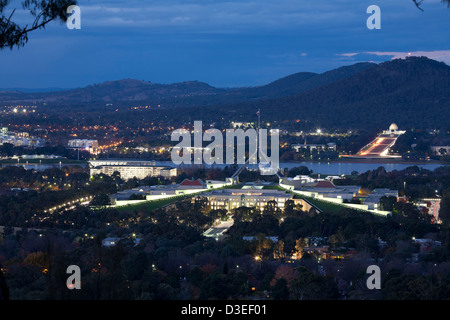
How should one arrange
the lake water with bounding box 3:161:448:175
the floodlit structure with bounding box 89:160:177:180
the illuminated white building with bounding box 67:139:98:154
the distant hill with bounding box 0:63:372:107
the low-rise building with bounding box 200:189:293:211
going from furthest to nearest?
the distant hill with bounding box 0:63:372:107 < the illuminated white building with bounding box 67:139:98:154 < the lake water with bounding box 3:161:448:175 < the floodlit structure with bounding box 89:160:177:180 < the low-rise building with bounding box 200:189:293:211

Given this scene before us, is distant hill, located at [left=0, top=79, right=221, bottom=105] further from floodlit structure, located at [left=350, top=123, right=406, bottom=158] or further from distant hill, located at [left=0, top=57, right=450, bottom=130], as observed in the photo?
floodlit structure, located at [left=350, top=123, right=406, bottom=158]

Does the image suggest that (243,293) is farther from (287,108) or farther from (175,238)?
(287,108)

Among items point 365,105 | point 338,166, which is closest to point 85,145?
point 338,166

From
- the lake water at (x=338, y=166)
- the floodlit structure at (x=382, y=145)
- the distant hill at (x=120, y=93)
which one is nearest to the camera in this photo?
the lake water at (x=338, y=166)

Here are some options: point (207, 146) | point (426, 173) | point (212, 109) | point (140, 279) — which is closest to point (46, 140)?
point (207, 146)

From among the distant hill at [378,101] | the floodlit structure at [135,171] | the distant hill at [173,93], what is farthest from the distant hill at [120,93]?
the floodlit structure at [135,171]

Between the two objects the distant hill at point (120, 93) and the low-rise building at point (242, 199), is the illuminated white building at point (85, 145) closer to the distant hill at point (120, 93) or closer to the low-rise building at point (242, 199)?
the low-rise building at point (242, 199)

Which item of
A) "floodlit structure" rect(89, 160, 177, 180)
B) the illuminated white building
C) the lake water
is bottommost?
the lake water

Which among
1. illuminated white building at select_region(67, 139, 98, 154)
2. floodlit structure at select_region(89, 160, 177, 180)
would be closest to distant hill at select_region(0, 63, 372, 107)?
illuminated white building at select_region(67, 139, 98, 154)

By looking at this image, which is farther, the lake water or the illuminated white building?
the illuminated white building

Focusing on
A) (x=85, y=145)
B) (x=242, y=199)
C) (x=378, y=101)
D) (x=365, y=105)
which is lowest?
(x=242, y=199)

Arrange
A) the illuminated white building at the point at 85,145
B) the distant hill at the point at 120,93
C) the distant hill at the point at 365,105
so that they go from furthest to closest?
the distant hill at the point at 120,93
the distant hill at the point at 365,105
the illuminated white building at the point at 85,145

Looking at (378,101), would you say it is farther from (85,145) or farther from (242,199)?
(242,199)
